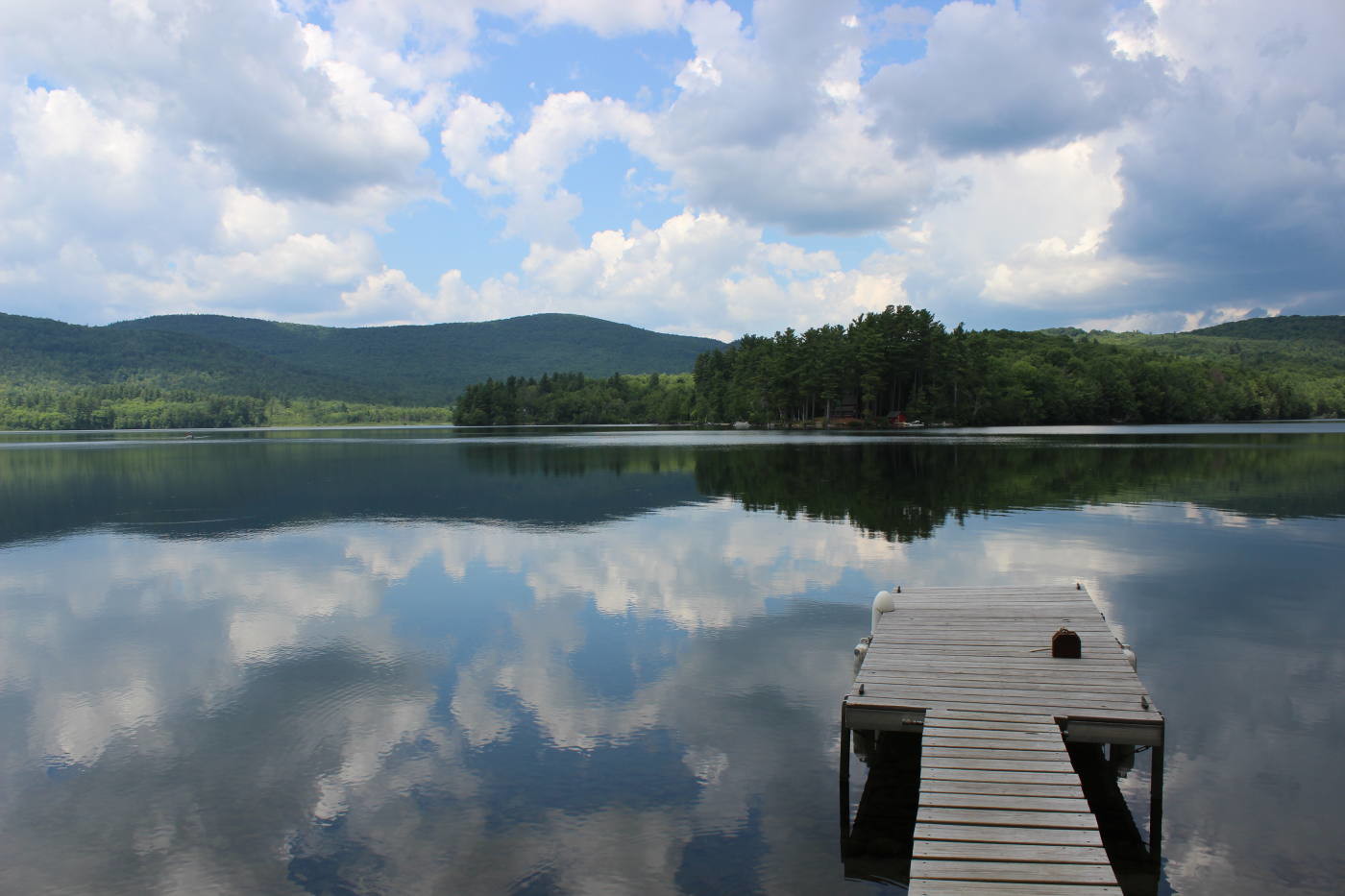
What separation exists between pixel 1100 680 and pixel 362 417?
677ft

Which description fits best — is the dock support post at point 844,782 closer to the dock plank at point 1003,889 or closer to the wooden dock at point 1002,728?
the wooden dock at point 1002,728

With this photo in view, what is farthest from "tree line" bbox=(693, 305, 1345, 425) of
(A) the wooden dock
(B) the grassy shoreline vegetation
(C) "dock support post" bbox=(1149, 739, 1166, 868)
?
(C) "dock support post" bbox=(1149, 739, 1166, 868)

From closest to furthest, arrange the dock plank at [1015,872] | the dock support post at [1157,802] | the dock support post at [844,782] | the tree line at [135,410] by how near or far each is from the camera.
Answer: the dock plank at [1015,872]
the dock support post at [1157,802]
the dock support post at [844,782]
the tree line at [135,410]

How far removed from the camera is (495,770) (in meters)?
8.07

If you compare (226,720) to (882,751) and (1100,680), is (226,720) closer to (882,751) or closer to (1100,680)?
(882,751)

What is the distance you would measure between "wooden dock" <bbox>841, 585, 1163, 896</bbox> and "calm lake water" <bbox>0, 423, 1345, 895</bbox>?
0.85 metres

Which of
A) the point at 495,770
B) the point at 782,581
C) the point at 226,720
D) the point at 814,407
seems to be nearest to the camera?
the point at 495,770

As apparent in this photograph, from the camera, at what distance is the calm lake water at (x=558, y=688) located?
22.1 feet

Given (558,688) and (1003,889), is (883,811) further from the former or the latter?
(558,688)

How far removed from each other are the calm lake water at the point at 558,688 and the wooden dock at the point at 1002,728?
2.80 ft

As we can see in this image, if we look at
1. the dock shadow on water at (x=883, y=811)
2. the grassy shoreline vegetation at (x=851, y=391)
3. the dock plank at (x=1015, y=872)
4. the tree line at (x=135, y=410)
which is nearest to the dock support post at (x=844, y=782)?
the dock shadow on water at (x=883, y=811)

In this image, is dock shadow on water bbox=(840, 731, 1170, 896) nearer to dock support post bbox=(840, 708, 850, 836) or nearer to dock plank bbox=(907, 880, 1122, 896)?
dock support post bbox=(840, 708, 850, 836)

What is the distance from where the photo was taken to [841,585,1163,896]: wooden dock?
213 inches

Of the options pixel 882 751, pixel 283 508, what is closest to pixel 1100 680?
pixel 882 751
